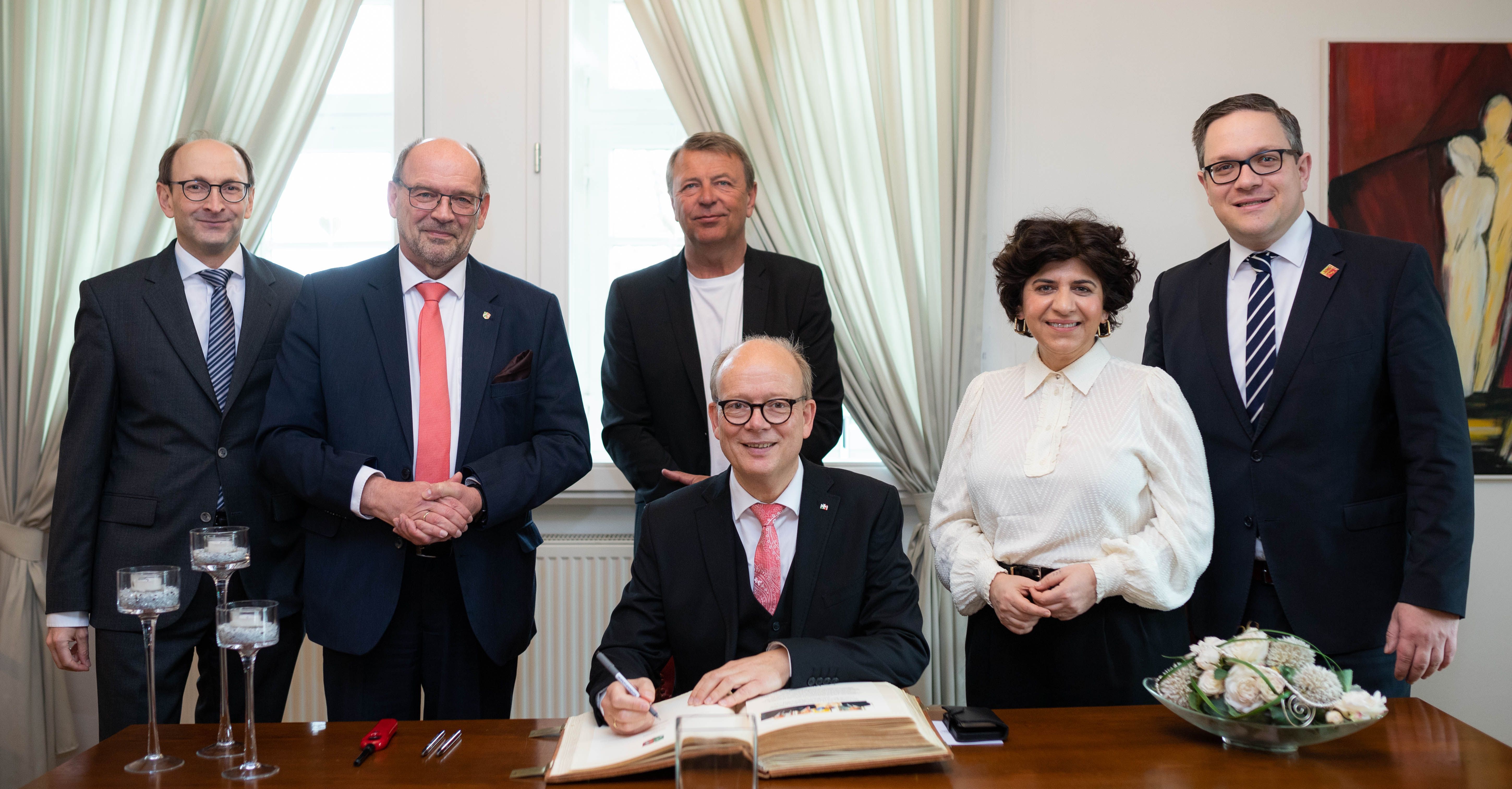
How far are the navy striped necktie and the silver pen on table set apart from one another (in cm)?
150

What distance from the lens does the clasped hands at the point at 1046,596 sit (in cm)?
201

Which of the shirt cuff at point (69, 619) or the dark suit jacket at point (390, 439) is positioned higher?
the dark suit jacket at point (390, 439)

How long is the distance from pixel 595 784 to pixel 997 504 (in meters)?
1.07

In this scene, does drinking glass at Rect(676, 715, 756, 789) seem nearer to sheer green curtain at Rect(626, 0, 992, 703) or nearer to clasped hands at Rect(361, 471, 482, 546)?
clasped hands at Rect(361, 471, 482, 546)

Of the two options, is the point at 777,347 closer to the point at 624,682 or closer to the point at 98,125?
the point at 624,682

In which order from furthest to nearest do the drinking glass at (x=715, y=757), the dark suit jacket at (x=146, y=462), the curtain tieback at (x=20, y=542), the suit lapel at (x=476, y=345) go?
the curtain tieback at (x=20, y=542)
the dark suit jacket at (x=146, y=462)
the suit lapel at (x=476, y=345)
the drinking glass at (x=715, y=757)

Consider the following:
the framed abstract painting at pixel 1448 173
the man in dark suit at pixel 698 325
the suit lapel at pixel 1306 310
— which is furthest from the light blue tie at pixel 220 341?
the framed abstract painting at pixel 1448 173

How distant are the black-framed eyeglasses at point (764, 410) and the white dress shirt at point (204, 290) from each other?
1426mm

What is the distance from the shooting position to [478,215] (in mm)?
2580

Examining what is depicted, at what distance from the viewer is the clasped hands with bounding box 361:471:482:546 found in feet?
7.25

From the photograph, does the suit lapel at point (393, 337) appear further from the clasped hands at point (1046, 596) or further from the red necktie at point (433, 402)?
the clasped hands at point (1046, 596)

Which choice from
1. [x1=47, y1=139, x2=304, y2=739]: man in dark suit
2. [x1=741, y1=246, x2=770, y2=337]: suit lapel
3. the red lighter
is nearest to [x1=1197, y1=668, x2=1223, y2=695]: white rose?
the red lighter

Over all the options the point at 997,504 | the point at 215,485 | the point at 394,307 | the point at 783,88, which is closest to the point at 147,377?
the point at 215,485

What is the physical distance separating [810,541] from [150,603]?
1.15 meters
